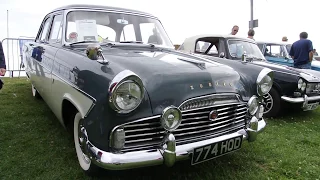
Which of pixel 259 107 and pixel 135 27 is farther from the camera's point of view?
pixel 135 27

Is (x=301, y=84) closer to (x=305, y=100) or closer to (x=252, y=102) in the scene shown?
(x=305, y=100)

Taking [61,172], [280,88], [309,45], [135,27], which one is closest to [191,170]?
[61,172]

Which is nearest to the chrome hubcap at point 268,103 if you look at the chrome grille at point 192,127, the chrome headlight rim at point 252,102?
the chrome headlight rim at point 252,102

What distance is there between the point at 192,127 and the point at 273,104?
338cm

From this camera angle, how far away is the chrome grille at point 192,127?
2197 millimetres

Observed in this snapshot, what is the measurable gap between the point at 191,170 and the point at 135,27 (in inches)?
82.2

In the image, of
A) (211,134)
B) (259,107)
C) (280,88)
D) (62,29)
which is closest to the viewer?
(211,134)

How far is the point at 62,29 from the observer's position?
3.50 m

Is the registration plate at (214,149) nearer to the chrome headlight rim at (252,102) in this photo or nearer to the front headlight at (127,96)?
the chrome headlight rim at (252,102)

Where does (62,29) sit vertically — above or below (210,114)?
above

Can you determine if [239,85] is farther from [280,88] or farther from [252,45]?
[252,45]

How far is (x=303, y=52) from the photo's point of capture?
7.26m

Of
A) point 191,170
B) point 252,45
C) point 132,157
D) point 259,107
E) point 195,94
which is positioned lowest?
point 191,170

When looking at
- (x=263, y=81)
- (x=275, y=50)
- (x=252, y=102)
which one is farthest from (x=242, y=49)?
(x=275, y=50)
